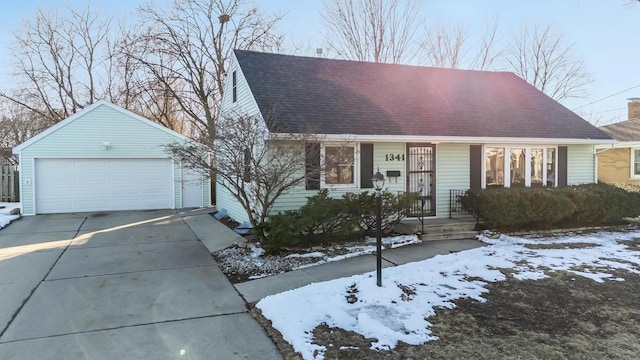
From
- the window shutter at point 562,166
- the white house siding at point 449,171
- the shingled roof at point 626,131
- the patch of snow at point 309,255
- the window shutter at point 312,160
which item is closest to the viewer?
the patch of snow at point 309,255

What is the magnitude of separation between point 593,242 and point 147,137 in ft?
45.9

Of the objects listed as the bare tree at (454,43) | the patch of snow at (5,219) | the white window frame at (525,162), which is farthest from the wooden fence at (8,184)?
the bare tree at (454,43)

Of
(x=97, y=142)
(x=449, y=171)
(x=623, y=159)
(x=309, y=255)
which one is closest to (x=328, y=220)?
(x=309, y=255)

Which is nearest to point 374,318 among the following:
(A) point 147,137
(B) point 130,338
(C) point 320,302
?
(C) point 320,302

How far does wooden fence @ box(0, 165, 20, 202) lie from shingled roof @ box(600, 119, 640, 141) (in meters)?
24.8

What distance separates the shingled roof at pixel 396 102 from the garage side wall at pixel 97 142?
16.8ft

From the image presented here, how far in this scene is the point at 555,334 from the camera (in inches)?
156

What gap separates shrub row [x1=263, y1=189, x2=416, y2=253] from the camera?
7.40 meters

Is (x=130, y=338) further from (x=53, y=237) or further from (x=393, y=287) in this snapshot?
(x=53, y=237)

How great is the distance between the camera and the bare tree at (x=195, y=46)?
2020cm

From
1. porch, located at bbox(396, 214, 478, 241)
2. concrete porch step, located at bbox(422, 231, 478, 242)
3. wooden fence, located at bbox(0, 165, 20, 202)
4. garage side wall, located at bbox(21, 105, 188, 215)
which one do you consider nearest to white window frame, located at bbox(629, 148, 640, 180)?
porch, located at bbox(396, 214, 478, 241)

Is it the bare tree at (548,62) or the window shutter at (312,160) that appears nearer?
the window shutter at (312,160)

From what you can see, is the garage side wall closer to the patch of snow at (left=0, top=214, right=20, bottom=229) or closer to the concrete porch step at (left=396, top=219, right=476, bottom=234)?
the patch of snow at (left=0, top=214, right=20, bottom=229)

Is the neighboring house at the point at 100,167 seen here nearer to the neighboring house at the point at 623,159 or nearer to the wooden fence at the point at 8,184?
the wooden fence at the point at 8,184
